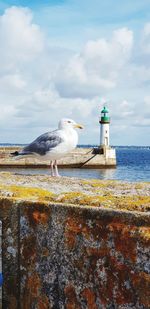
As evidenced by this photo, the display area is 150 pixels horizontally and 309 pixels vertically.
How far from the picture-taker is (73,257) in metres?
2.67

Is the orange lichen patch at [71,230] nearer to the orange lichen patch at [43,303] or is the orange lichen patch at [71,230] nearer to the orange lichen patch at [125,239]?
the orange lichen patch at [125,239]

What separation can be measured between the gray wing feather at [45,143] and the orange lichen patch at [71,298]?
636cm

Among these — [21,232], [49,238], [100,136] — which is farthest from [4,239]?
[100,136]

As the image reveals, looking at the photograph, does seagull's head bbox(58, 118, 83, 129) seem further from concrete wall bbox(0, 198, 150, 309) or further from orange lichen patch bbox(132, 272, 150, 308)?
orange lichen patch bbox(132, 272, 150, 308)

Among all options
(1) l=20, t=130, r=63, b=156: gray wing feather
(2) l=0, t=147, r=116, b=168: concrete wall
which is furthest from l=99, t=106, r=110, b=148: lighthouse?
(1) l=20, t=130, r=63, b=156: gray wing feather

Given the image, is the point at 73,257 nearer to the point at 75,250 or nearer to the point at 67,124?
the point at 75,250

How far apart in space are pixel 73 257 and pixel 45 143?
22.2ft

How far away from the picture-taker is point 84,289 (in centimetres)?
262

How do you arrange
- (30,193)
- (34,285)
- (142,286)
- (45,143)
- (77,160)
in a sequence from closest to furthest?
1. (142,286)
2. (34,285)
3. (30,193)
4. (45,143)
5. (77,160)

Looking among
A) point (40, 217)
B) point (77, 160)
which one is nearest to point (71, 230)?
point (40, 217)

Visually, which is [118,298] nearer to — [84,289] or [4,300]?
[84,289]

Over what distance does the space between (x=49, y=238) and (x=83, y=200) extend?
294 millimetres

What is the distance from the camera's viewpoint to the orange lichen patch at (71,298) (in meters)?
2.66

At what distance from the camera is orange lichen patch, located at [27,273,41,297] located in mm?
2781
